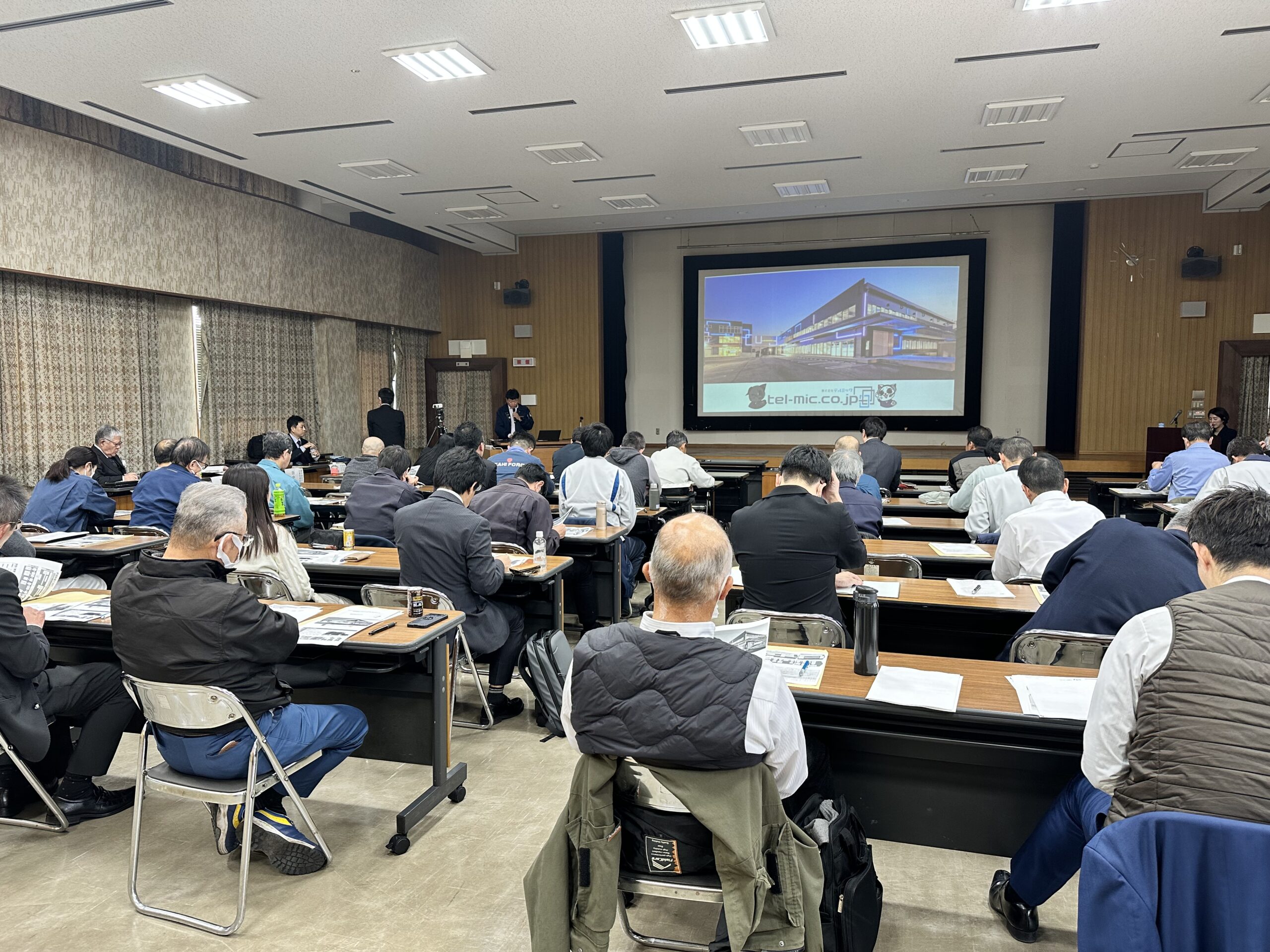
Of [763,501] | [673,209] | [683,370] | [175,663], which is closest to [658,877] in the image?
[175,663]

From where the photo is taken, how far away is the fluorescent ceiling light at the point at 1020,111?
646 cm

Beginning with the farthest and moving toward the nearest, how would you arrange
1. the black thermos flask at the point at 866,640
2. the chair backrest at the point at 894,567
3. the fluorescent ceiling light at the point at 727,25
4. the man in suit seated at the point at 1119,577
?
the fluorescent ceiling light at the point at 727,25 → the chair backrest at the point at 894,567 → the man in suit seated at the point at 1119,577 → the black thermos flask at the point at 866,640

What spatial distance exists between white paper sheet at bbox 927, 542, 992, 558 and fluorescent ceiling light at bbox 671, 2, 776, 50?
10.7 feet

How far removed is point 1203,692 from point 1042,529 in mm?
2342

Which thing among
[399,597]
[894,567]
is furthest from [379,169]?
[894,567]

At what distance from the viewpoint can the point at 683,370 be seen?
12.7m

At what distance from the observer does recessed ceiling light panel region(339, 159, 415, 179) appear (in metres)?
7.87

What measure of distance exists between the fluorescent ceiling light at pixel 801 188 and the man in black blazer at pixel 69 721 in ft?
25.6

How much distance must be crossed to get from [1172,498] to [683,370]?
7.03 m

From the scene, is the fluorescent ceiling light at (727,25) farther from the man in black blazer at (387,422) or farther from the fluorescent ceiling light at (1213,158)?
the man in black blazer at (387,422)

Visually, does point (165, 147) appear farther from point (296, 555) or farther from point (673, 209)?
point (296, 555)

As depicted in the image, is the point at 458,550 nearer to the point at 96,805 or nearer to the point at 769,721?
the point at 96,805

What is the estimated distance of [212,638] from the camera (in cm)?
247

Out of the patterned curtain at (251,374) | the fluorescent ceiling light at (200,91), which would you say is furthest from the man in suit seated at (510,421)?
the fluorescent ceiling light at (200,91)
